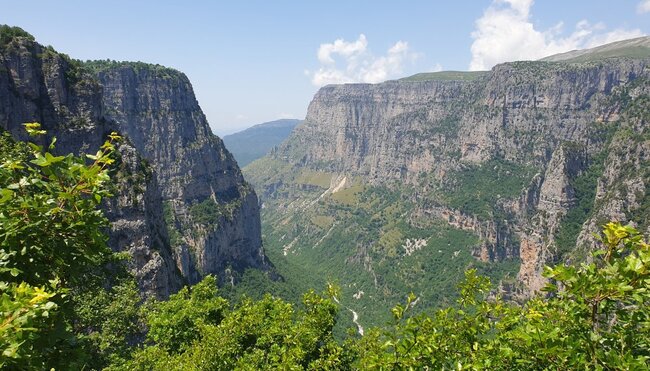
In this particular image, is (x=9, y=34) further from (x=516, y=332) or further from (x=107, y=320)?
(x=516, y=332)

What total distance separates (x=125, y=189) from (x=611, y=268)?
9265cm

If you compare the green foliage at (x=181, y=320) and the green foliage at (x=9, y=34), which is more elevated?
the green foliage at (x=9, y=34)

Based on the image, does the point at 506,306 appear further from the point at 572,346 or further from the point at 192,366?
the point at 192,366

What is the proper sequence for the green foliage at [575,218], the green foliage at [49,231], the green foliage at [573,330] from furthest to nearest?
the green foliage at [575,218]
the green foliage at [573,330]
the green foliage at [49,231]

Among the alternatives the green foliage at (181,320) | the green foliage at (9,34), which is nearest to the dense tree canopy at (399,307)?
the green foliage at (181,320)

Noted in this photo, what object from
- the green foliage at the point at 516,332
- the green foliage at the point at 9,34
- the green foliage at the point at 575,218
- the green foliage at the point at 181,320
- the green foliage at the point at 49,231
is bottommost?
the green foliage at the point at 575,218

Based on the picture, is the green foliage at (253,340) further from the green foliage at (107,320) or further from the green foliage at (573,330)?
the green foliage at (573,330)

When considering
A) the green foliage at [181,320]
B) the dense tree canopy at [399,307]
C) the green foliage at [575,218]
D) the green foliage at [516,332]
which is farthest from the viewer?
the green foliage at [575,218]

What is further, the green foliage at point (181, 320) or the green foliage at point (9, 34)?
the green foliage at point (9, 34)

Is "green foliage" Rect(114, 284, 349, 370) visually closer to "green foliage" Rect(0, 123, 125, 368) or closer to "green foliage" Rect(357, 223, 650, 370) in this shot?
"green foliage" Rect(357, 223, 650, 370)

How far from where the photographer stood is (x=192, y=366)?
23078mm

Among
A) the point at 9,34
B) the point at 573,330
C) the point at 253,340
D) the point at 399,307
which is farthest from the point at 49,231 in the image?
the point at 9,34

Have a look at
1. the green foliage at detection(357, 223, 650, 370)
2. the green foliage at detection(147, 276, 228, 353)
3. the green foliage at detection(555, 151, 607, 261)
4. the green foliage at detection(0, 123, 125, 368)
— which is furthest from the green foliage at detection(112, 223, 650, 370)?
the green foliage at detection(555, 151, 607, 261)

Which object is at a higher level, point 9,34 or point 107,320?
point 9,34
